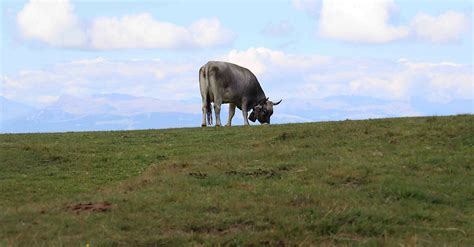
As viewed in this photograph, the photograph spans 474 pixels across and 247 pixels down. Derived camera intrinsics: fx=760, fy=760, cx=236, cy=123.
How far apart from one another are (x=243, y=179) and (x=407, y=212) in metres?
3.65

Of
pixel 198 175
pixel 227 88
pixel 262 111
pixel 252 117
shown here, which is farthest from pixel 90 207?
pixel 252 117

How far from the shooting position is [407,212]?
1246 cm

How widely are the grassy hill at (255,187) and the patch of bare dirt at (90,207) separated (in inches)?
1.0

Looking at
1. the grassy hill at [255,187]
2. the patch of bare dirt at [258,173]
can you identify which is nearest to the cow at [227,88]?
the grassy hill at [255,187]

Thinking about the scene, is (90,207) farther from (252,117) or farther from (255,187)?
(252,117)

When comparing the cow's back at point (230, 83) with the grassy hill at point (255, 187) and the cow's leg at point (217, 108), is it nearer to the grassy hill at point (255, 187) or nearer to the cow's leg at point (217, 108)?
the cow's leg at point (217, 108)

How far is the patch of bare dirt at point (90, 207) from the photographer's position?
12.3 meters

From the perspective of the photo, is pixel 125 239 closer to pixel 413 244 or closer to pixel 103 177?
pixel 413 244

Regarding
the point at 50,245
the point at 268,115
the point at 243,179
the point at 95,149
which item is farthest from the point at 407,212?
the point at 268,115

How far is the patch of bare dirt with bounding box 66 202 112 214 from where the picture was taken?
12.3m

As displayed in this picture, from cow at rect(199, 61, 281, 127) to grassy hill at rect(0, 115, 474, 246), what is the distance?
5149mm

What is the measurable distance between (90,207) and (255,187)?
3112mm

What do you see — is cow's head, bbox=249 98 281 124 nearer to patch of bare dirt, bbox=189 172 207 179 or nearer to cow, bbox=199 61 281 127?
cow, bbox=199 61 281 127

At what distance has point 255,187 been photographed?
13.9 meters
